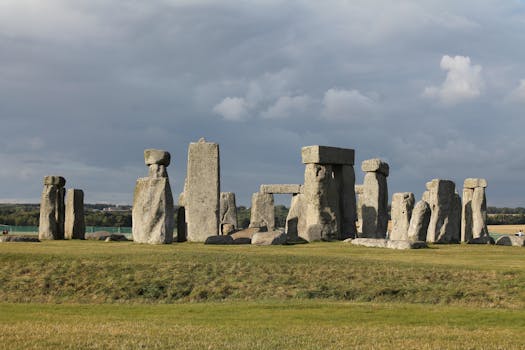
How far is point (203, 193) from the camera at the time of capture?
30812 mm

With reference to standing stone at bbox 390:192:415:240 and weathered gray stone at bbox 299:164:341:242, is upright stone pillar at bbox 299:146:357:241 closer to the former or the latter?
weathered gray stone at bbox 299:164:341:242

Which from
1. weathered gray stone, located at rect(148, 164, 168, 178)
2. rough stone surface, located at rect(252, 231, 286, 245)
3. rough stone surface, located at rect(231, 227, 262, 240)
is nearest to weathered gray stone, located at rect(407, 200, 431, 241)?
rough stone surface, located at rect(252, 231, 286, 245)

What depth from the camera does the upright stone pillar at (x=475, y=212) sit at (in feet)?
120

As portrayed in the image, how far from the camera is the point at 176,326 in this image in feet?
43.1

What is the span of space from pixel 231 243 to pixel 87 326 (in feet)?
49.7

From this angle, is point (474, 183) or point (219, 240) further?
point (474, 183)

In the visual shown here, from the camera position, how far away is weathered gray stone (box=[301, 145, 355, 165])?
3166 centimetres

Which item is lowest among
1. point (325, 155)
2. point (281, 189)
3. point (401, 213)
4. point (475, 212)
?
point (401, 213)

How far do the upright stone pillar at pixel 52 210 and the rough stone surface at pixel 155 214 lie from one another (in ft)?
20.1

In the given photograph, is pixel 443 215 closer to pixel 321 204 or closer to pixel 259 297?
pixel 321 204

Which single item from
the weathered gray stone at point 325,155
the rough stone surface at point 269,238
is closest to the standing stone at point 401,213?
the weathered gray stone at point 325,155

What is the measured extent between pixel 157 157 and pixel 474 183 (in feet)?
54.2

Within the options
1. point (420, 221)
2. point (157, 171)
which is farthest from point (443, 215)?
point (157, 171)

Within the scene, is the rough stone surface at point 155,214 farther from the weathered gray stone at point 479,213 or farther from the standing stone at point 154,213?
the weathered gray stone at point 479,213
